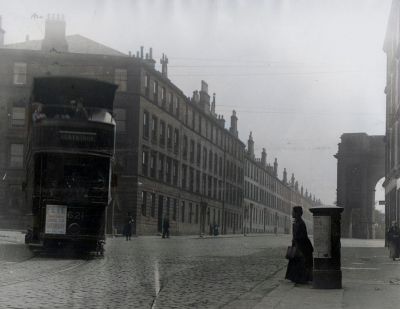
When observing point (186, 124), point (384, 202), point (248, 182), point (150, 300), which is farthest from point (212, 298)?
point (248, 182)

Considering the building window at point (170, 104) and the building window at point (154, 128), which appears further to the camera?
the building window at point (170, 104)

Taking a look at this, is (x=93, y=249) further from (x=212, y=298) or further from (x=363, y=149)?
(x=363, y=149)

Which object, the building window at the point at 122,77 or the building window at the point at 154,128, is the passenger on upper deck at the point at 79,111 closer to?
the building window at the point at 122,77

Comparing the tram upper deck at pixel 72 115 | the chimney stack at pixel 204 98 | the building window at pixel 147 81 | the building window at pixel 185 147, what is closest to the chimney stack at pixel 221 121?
the chimney stack at pixel 204 98

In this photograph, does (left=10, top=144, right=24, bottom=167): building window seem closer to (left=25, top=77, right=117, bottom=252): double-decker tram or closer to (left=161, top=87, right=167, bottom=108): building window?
(left=161, top=87, right=167, bottom=108): building window

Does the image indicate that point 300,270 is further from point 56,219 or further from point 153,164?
point 153,164

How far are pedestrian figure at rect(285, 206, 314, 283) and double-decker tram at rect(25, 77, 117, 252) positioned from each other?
258 inches

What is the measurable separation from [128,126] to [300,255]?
1364 inches

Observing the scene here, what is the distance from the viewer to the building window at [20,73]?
45.0 metres

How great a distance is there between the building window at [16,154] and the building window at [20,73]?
476 cm

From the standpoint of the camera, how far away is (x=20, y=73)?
45.1 metres

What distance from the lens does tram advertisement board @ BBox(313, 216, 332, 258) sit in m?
10.7

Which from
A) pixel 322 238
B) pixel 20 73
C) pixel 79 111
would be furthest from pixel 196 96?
pixel 322 238

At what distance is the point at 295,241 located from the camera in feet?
37.4
